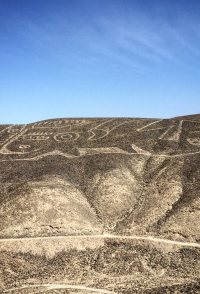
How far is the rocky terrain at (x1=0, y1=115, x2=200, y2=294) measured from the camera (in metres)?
36.1

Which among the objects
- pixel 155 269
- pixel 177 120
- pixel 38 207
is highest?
pixel 177 120

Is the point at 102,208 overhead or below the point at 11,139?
below

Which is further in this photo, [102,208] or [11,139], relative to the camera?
[11,139]

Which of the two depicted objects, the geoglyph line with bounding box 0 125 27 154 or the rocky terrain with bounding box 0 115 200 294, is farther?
the geoglyph line with bounding box 0 125 27 154

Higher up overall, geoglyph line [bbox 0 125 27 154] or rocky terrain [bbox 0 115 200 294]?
geoglyph line [bbox 0 125 27 154]

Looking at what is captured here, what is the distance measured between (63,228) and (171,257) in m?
11.3

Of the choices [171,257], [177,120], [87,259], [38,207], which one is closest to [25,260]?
[87,259]

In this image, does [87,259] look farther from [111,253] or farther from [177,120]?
[177,120]

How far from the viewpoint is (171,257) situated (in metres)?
39.2

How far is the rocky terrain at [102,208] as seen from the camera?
3609 cm

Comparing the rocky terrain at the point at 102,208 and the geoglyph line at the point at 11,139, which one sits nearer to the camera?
the rocky terrain at the point at 102,208

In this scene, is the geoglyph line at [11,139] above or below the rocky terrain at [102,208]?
above

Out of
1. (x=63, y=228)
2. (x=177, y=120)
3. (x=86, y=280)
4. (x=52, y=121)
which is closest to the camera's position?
(x=86, y=280)

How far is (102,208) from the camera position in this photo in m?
49.5
